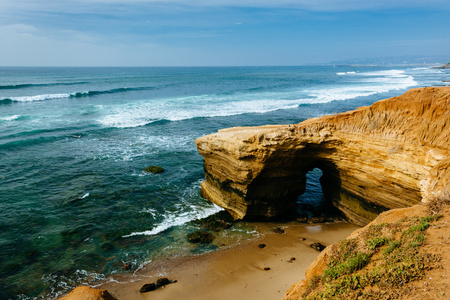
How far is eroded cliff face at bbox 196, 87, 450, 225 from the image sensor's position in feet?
28.9

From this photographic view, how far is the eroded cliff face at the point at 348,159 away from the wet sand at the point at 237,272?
1.67m

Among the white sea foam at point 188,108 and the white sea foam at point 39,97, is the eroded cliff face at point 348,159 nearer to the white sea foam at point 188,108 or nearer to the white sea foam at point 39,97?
the white sea foam at point 188,108

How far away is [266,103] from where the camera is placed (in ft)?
142

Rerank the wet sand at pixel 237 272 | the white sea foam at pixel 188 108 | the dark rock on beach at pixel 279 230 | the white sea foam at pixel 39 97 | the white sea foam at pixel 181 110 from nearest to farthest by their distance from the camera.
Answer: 1. the wet sand at pixel 237 272
2. the dark rock on beach at pixel 279 230
3. the white sea foam at pixel 181 110
4. the white sea foam at pixel 188 108
5. the white sea foam at pixel 39 97

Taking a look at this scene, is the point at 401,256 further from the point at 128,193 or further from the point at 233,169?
the point at 128,193

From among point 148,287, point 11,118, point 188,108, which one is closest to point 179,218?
point 148,287

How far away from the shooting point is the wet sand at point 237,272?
8.79 meters

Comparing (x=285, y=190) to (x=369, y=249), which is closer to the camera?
(x=369, y=249)

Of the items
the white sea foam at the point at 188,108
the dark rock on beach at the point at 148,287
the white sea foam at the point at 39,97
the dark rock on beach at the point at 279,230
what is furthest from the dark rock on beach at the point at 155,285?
the white sea foam at the point at 39,97

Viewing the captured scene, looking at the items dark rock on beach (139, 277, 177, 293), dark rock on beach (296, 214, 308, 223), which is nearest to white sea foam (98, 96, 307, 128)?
dark rock on beach (296, 214, 308, 223)

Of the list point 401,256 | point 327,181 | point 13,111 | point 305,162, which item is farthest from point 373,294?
point 13,111

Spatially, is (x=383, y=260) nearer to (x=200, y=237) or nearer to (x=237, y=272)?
(x=237, y=272)

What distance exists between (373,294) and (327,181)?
8.86 m

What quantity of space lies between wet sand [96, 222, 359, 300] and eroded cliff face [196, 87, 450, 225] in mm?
1671
